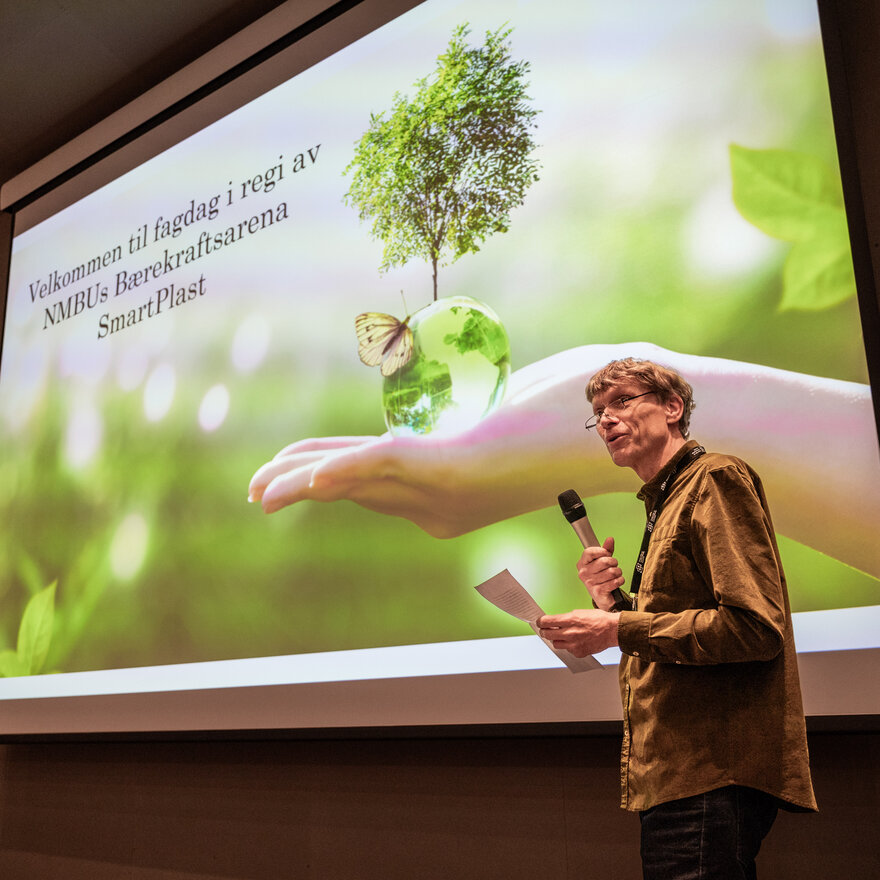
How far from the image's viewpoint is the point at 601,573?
4.65 feet

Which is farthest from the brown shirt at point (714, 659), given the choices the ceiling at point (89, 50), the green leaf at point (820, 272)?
the ceiling at point (89, 50)

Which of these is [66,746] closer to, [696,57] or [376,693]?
[376,693]

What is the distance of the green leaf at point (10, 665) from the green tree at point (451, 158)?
6.22ft

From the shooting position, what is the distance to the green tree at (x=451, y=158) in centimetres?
238

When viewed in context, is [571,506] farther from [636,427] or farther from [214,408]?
[214,408]

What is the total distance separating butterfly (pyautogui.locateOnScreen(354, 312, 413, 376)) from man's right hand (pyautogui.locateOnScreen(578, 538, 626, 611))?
1.11 m

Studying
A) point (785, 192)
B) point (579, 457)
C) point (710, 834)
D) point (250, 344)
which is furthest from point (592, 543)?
point (250, 344)

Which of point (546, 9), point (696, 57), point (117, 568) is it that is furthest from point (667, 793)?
point (117, 568)

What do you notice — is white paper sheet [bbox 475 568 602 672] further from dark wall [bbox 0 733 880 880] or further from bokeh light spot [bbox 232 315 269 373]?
bokeh light spot [bbox 232 315 269 373]

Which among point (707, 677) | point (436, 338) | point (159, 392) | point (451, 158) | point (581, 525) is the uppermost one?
point (451, 158)

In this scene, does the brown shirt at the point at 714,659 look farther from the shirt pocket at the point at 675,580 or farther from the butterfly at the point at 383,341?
the butterfly at the point at 383,341

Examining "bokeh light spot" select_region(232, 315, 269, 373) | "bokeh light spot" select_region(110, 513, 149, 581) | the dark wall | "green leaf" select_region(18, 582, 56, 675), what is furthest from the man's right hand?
"green leaf" select_region(18, 582, 56, 675)

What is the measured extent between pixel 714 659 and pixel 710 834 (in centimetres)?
22

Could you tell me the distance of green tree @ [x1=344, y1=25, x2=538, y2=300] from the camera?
2.38 metres
